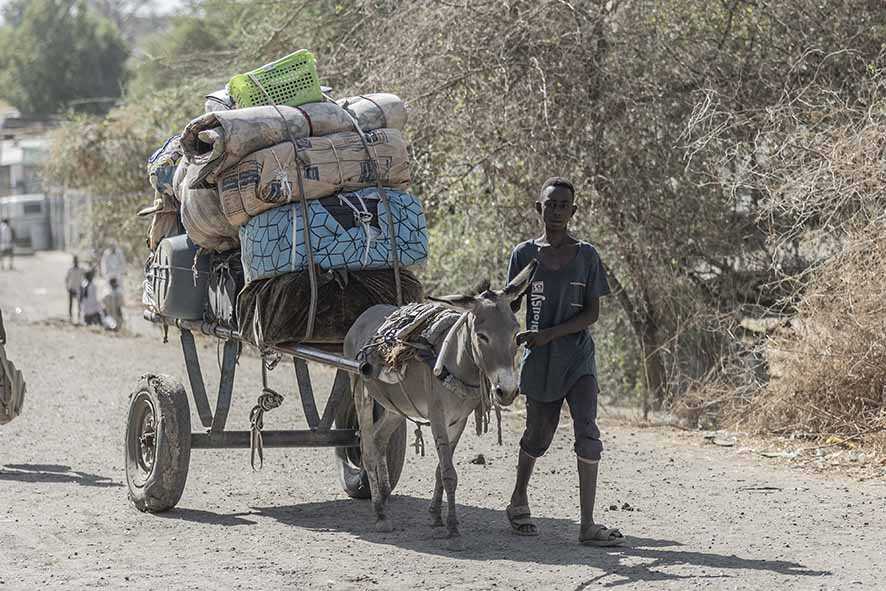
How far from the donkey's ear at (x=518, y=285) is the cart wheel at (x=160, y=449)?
103 inches

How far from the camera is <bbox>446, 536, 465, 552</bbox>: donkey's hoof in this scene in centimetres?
726

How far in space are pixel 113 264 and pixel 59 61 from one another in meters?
39.8

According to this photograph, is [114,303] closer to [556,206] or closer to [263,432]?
[263,432]

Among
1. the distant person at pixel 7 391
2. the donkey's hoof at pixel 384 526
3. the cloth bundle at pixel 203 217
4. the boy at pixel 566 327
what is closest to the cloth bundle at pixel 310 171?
the cloth bundle at pixel 203 217

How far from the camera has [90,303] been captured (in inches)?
966

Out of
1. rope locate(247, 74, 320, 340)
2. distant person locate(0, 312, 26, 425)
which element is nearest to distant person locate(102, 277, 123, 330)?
distant person locate(0, 312, 26, 425)

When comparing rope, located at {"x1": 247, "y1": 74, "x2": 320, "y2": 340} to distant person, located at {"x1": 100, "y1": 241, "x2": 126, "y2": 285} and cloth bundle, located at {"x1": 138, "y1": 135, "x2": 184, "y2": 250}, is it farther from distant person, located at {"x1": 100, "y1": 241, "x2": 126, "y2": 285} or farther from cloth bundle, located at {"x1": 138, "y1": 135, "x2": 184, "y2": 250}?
distant person, located at {"x1": 100, "y1": 241, "x2": 126, "y2": 285}

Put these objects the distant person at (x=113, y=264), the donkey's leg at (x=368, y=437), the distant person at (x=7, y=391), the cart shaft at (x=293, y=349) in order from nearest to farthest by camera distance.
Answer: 1. the cart shaft at (x=293, y=349)
2. the donkey's leg at (x=368, y=437)
3. the distant person at (x=7, y=391)
4. the distant person at (x=113, y=264)

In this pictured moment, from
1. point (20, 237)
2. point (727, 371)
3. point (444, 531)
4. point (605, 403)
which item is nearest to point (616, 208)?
point (727, 371)

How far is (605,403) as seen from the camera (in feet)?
52.9

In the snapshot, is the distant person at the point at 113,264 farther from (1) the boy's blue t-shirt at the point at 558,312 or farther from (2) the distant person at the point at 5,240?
(1) the boy's blue t-shirt at the point at 558,312

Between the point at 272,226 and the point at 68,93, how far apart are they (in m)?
56.9

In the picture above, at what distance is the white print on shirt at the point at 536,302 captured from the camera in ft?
23.7

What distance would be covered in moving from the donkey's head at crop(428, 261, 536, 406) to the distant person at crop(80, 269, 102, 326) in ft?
61.4
